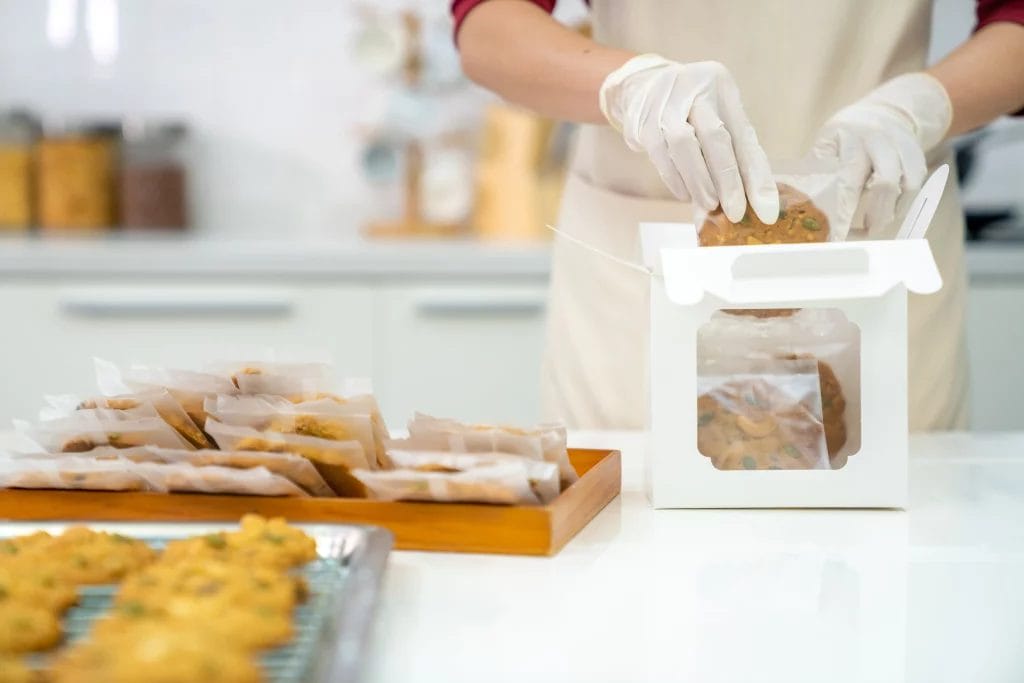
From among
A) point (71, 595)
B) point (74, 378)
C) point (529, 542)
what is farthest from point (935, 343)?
point (74, 378)

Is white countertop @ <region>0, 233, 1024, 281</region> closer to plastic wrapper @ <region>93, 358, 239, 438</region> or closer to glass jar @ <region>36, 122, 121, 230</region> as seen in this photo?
glass jar @ <region>36, 122, 121, 230</region>

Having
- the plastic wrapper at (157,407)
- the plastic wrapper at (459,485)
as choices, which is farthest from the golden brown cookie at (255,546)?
the plastic wrapper at (157,407)

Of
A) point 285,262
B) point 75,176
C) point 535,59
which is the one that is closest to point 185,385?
point 535,59

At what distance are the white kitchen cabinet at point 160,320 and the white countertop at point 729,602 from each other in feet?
4.64

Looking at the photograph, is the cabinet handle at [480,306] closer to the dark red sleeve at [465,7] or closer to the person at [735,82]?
the person at [735,82]

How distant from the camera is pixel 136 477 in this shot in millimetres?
850

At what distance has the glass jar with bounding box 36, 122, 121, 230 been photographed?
2.63m

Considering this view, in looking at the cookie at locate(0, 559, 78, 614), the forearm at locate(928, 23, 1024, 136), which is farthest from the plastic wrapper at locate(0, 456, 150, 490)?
the forearm at locate(928, 23, 1024, 136)

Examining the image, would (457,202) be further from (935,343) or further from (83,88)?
(935,343)

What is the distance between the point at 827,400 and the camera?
3.08 ft

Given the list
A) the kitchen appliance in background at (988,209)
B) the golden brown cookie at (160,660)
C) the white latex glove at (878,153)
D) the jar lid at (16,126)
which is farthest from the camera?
the jar lid at (16,126)

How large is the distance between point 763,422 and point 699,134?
0.29 metres

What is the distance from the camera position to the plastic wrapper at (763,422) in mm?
911

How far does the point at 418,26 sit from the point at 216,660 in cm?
240
